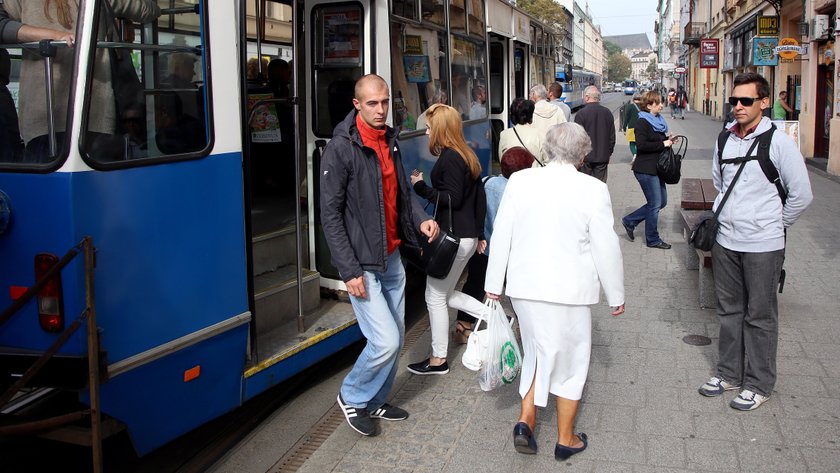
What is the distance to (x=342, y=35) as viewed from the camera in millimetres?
5797

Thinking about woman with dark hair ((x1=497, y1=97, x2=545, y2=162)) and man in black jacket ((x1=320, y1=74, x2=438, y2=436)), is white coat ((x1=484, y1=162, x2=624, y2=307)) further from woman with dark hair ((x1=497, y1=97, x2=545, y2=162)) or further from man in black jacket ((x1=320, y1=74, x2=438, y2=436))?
woman with dark hair ((x1=497, y1=97, x2=545, y2=162))

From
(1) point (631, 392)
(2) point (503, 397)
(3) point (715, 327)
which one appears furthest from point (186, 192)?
(3) point (715, 327)

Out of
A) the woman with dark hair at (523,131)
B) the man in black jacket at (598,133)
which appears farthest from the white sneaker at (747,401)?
the man in black jacket at (598,133)

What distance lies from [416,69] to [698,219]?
2534mm

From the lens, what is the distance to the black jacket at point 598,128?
9.80 meters

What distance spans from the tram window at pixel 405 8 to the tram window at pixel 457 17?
132cm

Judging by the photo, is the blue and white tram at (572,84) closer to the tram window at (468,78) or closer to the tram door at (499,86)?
the tram door at (499,86)

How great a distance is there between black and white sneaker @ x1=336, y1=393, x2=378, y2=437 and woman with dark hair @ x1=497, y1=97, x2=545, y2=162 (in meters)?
3.90

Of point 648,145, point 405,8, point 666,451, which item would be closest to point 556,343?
point 666,451

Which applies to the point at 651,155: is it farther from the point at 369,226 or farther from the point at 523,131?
the point at 369,226

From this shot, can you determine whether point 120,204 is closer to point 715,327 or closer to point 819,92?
point 715,327

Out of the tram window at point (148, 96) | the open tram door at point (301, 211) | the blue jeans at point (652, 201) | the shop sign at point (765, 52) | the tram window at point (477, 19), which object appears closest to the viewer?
the tram window at point (148, 96)

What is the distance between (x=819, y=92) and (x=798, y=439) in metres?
16.2

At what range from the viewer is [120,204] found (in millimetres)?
3547
